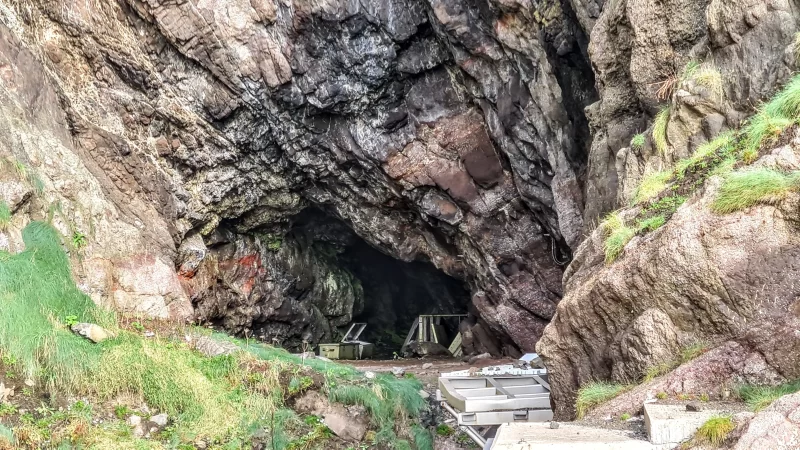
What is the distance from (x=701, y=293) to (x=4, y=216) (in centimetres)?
971

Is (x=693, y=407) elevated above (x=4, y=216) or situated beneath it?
Result: situated beneath

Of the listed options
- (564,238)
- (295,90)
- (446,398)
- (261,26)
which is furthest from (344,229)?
(446,398)

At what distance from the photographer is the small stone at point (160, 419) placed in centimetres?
788

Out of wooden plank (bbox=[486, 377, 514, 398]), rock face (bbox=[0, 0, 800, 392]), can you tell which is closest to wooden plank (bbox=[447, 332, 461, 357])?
rock face (bbox=[0, 0, 800, 392])

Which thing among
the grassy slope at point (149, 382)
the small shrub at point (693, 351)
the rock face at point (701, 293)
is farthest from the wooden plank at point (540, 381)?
the small shrub at point (693, 351)

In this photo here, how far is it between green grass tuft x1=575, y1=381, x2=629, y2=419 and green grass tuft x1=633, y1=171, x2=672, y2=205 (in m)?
2.30

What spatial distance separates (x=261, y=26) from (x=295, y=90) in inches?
66.3

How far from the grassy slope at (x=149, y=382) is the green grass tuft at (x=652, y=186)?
14.9ft

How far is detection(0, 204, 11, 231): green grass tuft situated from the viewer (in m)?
9.43

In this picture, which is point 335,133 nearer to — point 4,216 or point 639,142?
point 4,216

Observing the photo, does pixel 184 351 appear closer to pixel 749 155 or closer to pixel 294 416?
pixel 294 416

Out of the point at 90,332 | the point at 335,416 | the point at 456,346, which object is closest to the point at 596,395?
the point at 335,416

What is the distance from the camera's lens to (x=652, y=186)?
6.66 metres

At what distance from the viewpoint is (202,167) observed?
16.0 metres
